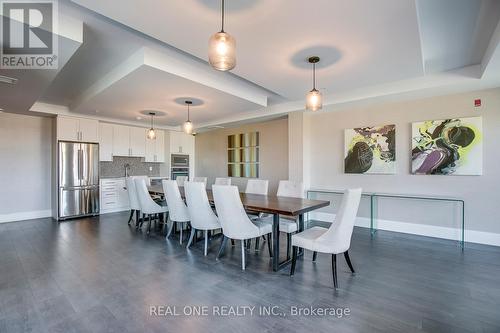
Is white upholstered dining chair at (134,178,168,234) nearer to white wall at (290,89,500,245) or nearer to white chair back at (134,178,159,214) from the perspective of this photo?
white chair back at (134,178,159,214)

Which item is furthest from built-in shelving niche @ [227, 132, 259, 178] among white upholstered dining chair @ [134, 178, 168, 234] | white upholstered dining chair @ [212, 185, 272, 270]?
white upholstered dining chair @ [212, 185, 272, 270]

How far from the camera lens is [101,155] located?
19.6ft

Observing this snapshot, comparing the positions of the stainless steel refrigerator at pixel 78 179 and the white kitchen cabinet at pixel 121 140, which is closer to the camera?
the stainless steel refrigerator at pixel 78 179

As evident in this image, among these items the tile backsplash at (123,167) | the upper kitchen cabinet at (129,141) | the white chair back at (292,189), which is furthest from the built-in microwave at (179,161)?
the white chair back at (292,189)

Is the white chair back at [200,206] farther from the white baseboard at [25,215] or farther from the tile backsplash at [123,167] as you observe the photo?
the white baseboard at [25,215]

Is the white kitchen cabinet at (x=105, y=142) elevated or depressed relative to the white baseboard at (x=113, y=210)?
elevated

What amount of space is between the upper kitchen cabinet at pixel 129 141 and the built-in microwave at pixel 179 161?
87cm

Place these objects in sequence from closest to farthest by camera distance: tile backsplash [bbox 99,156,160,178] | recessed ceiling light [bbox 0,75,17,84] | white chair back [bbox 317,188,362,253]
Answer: white chair back [bbox 317,188,362,253] → recessed ceiling light [bbox 0,75,17,84] → tile backsplash [bbox 99,156,160,178]

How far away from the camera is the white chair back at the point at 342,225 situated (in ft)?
7.47

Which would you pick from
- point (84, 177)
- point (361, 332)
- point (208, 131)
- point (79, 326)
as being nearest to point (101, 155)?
point (84, 177)

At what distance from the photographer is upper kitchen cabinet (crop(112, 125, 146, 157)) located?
20.6ft

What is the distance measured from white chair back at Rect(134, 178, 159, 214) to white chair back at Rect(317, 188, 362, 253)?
10.2 ft

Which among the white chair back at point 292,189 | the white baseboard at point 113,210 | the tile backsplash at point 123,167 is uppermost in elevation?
the tile backsplash at point 123,167

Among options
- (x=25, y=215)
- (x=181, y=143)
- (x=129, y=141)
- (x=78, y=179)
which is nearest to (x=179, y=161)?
(x=181, y=143)
